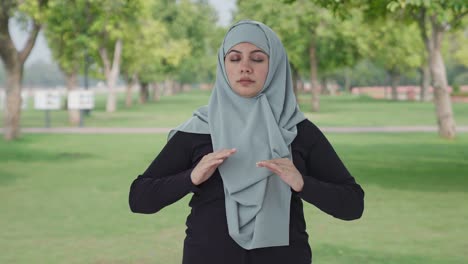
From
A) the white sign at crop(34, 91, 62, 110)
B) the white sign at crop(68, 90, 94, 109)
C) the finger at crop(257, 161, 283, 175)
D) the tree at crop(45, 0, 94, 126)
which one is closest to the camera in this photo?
the finger at crop(257, 161, 283, 175)

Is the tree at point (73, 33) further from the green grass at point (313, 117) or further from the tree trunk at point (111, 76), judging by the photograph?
the tree trunk at point (111, 76)

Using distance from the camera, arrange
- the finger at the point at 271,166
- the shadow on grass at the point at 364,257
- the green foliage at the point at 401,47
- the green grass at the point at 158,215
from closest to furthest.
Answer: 1. the finger at the point at 271,166
2. the shadow on grass at the point at 364,257
3. the green grass at the point at 158,215
4. the green foliage at the point at 401,47

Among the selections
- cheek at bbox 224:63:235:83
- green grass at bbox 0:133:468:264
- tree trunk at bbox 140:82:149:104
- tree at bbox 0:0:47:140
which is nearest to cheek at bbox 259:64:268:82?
cheek at bbox 224:63:235:83

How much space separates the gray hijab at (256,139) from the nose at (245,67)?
72 mm

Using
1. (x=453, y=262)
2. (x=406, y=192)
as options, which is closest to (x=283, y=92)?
(x=453, y=262)

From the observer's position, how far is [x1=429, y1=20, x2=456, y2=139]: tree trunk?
23875mm

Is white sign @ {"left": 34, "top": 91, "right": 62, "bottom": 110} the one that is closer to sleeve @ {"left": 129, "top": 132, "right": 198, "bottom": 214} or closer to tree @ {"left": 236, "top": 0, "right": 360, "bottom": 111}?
tree @ {"left": 236, "top": 0, "right": 360, "bottom": 111}

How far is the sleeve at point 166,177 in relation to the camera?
3145mm

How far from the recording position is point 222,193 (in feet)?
10.2

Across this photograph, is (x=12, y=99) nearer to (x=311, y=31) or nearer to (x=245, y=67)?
(x=245, y=67)

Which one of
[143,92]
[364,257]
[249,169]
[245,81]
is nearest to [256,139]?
[249,169]

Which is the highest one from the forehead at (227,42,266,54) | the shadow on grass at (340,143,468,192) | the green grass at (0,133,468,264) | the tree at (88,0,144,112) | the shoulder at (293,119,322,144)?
the tree at (88,0,144,112)

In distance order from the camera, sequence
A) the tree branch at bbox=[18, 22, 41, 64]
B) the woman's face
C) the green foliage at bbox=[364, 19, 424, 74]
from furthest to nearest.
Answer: the green foliage at bbox=[364, 19, 424, 74]
the tree branch at bbox=[18, 22, 41, 64]
the woman's face

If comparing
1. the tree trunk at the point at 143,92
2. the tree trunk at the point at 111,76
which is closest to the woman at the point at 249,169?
the tree trunk at the point at 111,76
